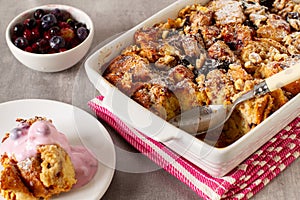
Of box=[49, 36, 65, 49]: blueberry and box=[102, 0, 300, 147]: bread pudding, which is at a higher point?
box=[102, 0, 300, 147]: bread pudding

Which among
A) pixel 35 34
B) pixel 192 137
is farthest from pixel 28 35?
pixel 192 137

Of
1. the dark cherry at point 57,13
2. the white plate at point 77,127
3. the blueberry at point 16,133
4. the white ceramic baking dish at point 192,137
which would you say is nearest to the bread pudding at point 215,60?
the white ceramic baking dish at point 192,137

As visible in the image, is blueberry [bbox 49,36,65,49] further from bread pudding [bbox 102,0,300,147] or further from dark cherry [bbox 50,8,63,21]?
bread pudding [bbox 102,0,300,147]

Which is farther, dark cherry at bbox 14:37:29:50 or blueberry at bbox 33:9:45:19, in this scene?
blueberry at bbox 33:9:45:19

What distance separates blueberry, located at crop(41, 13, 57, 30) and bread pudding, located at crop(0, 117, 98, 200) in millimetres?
686

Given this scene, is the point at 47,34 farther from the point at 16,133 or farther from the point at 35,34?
the point at 16,133

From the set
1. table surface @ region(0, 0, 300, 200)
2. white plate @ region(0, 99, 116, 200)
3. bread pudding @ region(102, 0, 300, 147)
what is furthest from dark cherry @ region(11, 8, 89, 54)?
bread pudding @ region(102, 0, 300, 147)

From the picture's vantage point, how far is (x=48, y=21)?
8.14 feet

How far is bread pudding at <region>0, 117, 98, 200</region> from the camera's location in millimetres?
1735

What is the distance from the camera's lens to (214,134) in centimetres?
186

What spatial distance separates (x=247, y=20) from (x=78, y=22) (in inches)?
33.2

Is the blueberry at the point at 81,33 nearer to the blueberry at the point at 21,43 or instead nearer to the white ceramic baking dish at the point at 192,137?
the blueberry at the point at 21,43

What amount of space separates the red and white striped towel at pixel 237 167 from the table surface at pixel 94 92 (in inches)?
1.7

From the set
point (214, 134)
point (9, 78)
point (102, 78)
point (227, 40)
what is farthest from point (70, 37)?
point (214, 134)
